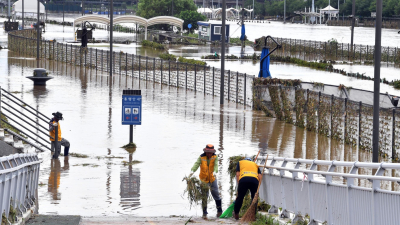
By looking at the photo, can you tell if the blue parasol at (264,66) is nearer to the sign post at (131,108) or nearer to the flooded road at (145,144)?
the flooded road at (145,144)

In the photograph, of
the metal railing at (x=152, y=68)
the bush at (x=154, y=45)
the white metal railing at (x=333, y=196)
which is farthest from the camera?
the bush at (x=154, y=45)

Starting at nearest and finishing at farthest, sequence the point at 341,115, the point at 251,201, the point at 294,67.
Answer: the point at 251,201, the point at 341,115, the point at 294,67

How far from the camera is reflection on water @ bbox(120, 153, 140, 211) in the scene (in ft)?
42.3

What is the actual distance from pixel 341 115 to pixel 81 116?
10185mm

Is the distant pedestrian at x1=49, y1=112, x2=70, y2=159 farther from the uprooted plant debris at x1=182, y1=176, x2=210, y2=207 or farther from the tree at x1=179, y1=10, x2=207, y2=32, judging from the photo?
the tree at x1=179, y1=10, x2=207, y2=32

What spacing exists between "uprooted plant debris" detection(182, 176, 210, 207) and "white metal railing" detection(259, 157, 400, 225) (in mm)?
1076

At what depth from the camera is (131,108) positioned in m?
19.8

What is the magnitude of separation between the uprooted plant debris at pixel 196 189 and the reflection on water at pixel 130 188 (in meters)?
1.41

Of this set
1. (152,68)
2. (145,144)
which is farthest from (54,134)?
(152,68)

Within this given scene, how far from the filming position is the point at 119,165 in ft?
55.9

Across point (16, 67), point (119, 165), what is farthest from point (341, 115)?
point (16, 67)

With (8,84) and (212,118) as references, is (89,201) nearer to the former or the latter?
(212,118)

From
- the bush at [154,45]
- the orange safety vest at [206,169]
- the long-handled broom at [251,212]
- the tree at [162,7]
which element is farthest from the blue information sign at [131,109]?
the tree at [162,7]

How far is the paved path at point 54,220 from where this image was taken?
942 cm
